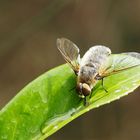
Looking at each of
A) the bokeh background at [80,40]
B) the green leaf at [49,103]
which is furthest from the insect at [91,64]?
the bokeh background at [80,40]

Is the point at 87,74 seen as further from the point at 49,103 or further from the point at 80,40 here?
the point at 80,40

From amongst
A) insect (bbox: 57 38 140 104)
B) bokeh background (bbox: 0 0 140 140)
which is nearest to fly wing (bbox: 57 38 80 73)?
insect (bbox: 57 38 140 104)

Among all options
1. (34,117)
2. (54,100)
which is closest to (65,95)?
(54,100)

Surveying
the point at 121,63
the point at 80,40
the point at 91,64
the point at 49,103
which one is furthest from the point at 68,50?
the point at 80,40

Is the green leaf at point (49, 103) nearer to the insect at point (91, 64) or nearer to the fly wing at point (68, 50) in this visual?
the insect at point (91, 64)

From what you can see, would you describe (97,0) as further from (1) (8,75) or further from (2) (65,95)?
(2) (65,95)
